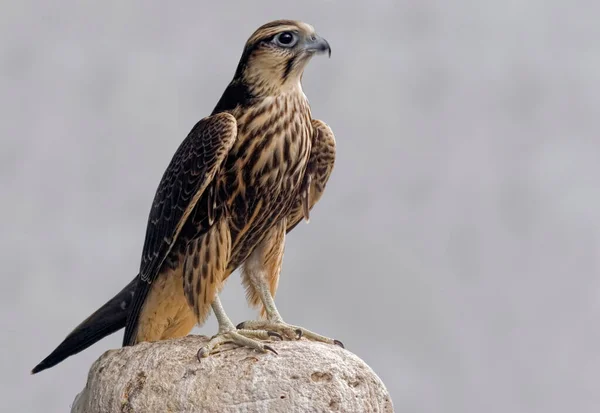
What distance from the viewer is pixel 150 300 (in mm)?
7172

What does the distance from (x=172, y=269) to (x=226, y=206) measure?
586mm

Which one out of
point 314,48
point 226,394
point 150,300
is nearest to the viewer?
point 226,394

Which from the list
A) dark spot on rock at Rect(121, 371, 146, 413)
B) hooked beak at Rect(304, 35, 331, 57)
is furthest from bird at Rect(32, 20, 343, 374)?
dark spot on rock at Rect(121, 371, 146, 413)

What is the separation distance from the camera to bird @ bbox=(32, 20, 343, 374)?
676cm

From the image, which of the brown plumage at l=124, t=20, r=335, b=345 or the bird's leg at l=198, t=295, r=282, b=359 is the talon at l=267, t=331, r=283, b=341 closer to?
the bird's leg at l=198, t=295, r=282, b=359

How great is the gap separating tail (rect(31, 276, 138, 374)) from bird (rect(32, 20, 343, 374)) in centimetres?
20

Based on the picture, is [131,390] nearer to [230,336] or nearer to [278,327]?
[230,336]

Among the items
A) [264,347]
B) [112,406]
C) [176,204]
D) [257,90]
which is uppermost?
[257,90]

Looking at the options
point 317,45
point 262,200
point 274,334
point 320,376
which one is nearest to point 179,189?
point 262,200

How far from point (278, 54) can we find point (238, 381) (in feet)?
6.42

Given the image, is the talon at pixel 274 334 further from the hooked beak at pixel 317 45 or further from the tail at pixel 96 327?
the hooked beak at pixel 317 45

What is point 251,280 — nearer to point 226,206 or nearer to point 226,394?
point 226,206

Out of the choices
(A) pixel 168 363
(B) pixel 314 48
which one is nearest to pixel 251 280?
(A) pixel 168 363

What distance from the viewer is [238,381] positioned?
6.32m
